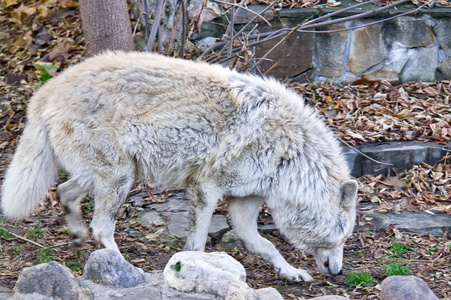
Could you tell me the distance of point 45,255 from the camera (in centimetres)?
510

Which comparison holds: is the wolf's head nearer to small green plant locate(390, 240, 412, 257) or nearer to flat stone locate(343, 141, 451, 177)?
small green plant locate(390, 240, 412, 257)

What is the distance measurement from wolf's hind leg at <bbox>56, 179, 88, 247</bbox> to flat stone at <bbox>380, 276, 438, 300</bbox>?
8.77 feet

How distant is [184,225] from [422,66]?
449cm

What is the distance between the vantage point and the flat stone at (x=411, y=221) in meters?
5.75

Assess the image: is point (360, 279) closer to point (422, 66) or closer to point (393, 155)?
point (393, 155)

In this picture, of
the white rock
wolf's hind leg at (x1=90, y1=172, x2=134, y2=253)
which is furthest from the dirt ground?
the white rock

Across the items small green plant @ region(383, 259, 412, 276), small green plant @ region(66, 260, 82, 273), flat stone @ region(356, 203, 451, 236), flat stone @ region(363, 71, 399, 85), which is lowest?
flat stone @ region(356, 203, 451, 236)

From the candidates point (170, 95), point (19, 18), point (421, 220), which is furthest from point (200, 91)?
point (19, 18)

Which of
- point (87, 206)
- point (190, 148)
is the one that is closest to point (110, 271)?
point (190, 148)

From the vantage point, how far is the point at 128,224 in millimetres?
5863

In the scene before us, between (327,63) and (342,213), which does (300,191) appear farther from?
(327,63)

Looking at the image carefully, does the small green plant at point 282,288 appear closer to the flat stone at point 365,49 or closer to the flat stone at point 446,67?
the flat stone at point 365,49

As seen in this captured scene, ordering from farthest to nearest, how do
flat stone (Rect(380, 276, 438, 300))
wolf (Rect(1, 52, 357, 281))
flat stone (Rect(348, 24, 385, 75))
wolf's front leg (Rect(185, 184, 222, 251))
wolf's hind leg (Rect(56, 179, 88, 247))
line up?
flat stone (Rect(348, 24, 385, 75)) < wolf's hind leg (Rect(56, 179, 88, 247)) < wolf's front leg (Rect(185, 184, 222, 251)) < wolf (Rect(1, 52, 357, 281)) < flat stone (Rect(380, 276, 438, 300))

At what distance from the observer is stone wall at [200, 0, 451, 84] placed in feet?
25.3
